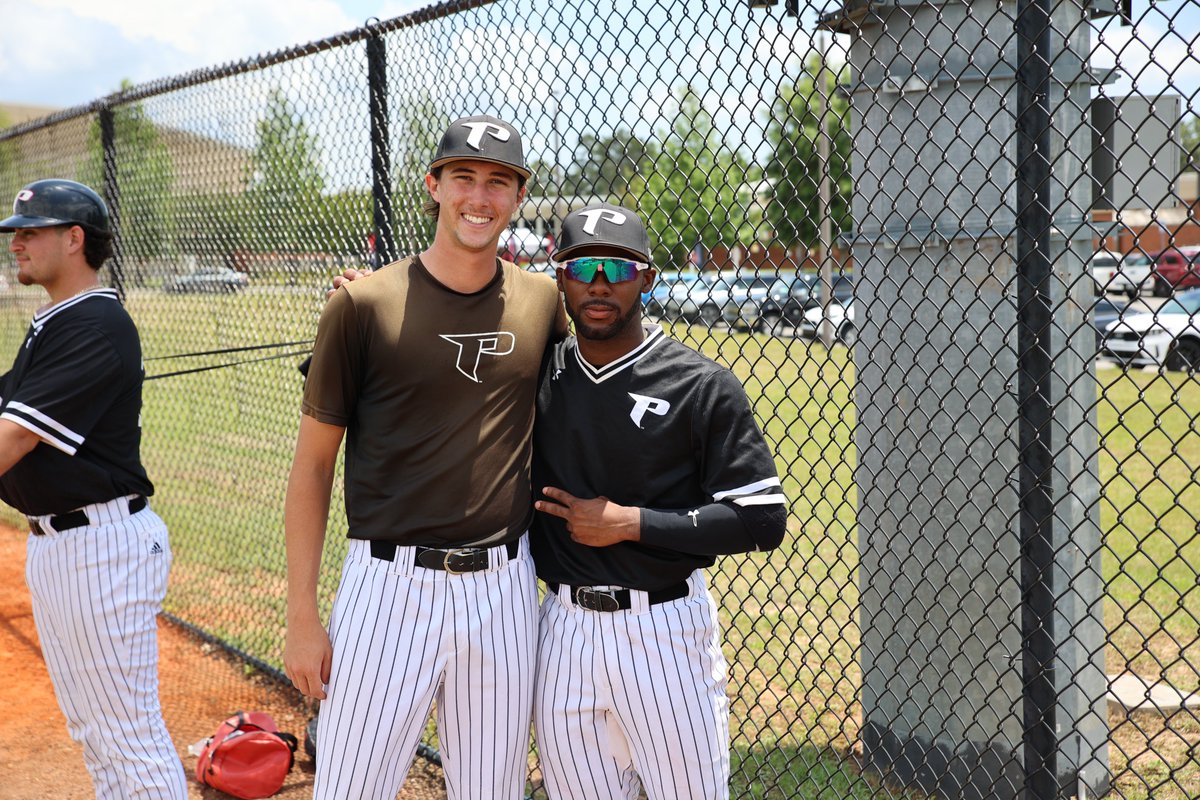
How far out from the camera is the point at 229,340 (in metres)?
5.80

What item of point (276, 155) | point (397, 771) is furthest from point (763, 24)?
point (276, 155)

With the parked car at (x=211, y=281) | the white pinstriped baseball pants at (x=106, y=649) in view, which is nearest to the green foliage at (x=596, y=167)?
the white pinstriped baseball pants at (x=106, y=649)

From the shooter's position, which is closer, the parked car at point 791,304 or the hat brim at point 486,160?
the hat brim at point 486,160

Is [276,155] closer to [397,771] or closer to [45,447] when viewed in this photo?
[45,447]

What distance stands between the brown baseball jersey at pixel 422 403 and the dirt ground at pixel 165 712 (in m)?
1.90

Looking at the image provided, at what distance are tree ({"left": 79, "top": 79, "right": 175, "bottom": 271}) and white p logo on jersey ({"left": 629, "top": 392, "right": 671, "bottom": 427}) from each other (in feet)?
14.0

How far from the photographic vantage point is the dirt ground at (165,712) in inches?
165

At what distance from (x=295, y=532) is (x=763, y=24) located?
1.89 metres

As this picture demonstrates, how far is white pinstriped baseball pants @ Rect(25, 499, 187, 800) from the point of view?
328 centimetres

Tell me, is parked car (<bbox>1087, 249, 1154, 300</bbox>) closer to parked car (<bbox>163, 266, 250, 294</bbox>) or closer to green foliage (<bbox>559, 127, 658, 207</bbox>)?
green foliage (<bbox>559, 127, 658, 207</bbox>)

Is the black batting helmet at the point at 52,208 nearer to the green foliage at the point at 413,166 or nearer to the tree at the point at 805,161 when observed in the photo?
the green foliage at the point at 413,166

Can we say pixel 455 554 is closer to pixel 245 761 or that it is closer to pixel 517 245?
pixel 517 245

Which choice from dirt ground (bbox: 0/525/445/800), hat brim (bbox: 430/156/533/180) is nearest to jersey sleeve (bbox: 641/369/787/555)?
hat brim (bbox: 430/156/533/180)

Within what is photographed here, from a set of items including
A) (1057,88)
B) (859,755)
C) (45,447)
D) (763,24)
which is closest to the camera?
(1057,88)
